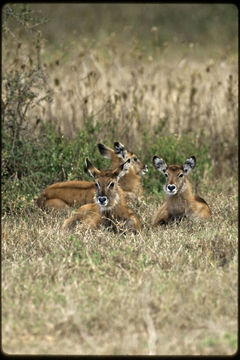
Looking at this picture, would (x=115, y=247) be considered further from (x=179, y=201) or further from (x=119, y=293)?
(x=179, y=201)

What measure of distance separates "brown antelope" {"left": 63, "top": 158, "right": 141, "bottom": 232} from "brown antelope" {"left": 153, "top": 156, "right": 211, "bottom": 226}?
16.9 inches

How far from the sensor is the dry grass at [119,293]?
514 cm

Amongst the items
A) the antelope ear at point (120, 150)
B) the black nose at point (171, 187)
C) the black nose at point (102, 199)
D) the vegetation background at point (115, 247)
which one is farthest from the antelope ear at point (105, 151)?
the black nose at point (102, 199)

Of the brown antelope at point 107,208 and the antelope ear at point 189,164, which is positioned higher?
the antelope ear at point 189,164

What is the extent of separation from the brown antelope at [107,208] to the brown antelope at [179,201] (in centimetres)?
43

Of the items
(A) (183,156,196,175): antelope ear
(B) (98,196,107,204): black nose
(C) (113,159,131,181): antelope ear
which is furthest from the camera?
(A) (183,156,196,175): antelope ear

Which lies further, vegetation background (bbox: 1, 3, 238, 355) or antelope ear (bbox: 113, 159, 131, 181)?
antelope ear (bbox: 113, 159, 131, 181)

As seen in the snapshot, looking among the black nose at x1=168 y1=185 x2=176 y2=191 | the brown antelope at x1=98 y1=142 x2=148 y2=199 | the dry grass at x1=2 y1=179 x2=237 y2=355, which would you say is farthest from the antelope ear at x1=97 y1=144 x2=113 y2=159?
the dry grass at x1=2 y1=179 x2=237 y2=355

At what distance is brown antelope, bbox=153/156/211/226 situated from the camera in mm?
8867

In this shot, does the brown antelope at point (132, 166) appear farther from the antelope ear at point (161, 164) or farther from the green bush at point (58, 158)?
the antelope ear at point (161, 164)

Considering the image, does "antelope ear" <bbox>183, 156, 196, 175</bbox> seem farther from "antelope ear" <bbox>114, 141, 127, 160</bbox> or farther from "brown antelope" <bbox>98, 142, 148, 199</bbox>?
"antelope ear" <bbox>114, 141, 127, 160</bbox>

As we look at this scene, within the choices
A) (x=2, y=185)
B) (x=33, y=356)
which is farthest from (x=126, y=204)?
(x=33, y=356)

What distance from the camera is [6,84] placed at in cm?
975

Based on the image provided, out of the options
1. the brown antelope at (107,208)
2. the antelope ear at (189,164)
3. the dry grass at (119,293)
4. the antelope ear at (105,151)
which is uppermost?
the antelope ear at (105,151)
